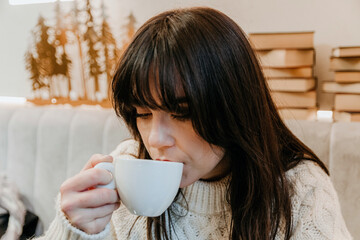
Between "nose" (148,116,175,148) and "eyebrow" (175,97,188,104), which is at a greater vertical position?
"eyebrow" (175,97,188,104)

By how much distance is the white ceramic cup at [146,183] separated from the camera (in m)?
0.54

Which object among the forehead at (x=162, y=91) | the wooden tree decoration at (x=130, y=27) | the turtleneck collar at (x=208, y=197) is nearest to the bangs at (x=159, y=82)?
the forehead at (x=162, y=91)

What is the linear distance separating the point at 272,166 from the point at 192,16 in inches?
13.9

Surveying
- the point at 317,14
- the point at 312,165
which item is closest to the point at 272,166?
the point at 312,165

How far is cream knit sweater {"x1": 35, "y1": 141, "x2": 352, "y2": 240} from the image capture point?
70 cm

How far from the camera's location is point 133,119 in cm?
78

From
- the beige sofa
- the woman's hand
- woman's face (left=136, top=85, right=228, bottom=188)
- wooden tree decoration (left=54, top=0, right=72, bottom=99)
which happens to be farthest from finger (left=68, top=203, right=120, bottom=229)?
wooden tree decoration (left=54, top=0, right=72, bottom=99)

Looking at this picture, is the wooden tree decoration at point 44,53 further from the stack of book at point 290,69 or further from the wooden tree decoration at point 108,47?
the stack of book at point 290,69

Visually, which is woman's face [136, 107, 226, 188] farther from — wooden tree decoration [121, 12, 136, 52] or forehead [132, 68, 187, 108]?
wooden tree decoration [121, 12, 136, 52]

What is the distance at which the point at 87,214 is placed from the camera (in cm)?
60

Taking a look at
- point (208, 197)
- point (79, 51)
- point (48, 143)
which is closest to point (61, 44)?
point (79, 51)

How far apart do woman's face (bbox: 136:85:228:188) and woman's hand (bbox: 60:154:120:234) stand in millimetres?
103

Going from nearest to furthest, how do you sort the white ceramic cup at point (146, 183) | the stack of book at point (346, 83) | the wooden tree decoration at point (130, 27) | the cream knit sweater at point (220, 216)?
1. the white ceramic cup at point (146, 183)
2. the cream knit sweater at point (220, 216)
3. the stack of book at point (346, 83)
4. the wooden tree decoration at point (130, 27)

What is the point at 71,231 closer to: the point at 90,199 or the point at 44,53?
the point at 90,199
